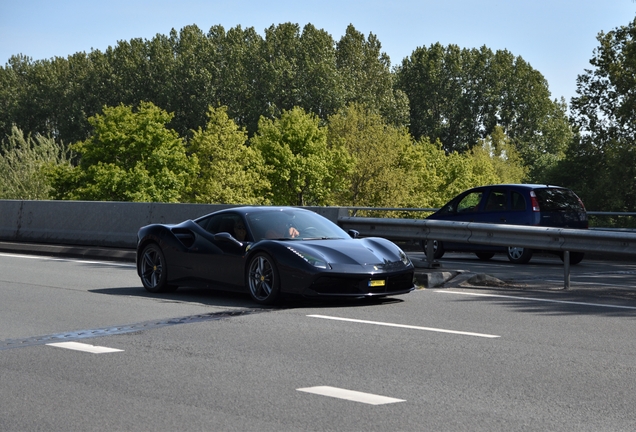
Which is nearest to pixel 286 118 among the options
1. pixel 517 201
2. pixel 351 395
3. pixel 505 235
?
pixel 517 201

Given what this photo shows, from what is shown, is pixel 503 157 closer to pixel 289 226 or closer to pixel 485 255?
pixel 485 255

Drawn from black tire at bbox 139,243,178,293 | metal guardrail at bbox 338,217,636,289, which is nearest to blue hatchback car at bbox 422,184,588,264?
metal guardrail at bbox 338,217,636,289

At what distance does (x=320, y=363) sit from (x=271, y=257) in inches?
150

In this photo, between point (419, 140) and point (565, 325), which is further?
point (419, 140)

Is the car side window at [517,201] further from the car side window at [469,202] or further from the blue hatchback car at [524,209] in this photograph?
the car side window at [469,202]

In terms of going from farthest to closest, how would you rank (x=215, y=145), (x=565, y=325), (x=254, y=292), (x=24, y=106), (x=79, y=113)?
(x=24, y=106) → (x=79, y=113) → (x=215, y=145) → (x=254, y=292) → (x=565, y=325)

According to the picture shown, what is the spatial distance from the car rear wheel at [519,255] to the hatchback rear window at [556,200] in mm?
920

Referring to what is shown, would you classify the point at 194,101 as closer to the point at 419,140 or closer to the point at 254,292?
the point at 419,140

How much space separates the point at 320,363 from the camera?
7211 mm

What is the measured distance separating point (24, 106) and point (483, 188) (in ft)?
312

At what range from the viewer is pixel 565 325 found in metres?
9.33

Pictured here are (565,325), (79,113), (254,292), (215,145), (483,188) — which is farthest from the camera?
(79,113)

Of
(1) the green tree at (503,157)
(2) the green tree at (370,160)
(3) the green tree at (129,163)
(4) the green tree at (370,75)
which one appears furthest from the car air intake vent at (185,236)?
(1) the green tree at (503,157)

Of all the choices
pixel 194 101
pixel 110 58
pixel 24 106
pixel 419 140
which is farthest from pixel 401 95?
pixel 24 106
